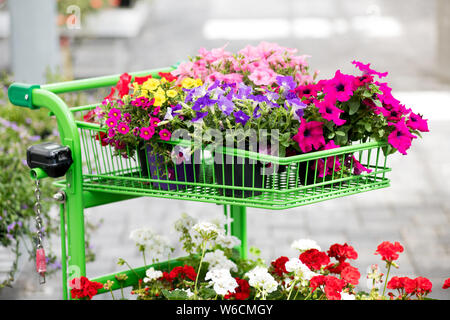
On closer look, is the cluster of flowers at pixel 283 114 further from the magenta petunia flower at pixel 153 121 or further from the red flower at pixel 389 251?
the red flower at pixel 389 251

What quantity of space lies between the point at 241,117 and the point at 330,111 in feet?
0.84

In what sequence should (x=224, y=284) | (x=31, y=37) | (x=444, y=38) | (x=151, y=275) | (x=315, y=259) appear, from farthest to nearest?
(x=444, y=38) → (x=31, y=37) → (x=151, y=275) → (x=315, y=259) → (x=224, y=284)

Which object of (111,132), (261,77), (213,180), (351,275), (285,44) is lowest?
(285,44)

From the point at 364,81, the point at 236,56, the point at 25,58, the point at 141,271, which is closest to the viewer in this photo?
the point at 364,81

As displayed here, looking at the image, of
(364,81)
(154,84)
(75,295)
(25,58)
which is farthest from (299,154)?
(25,58)

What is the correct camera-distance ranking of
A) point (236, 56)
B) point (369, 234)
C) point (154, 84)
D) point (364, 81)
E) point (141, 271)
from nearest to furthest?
point (364, 81) → point (154, 84) → point (236, 56) → point (141, 271) → point (369, 234)

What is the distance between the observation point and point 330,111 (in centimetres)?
212

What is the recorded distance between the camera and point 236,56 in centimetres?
255

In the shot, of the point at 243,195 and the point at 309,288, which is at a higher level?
the point at 243,195

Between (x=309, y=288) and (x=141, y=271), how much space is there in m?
0.66

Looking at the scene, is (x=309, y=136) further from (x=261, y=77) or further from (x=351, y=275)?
(x=351, y=275)

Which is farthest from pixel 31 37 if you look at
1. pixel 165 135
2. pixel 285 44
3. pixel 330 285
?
pixel 285 44

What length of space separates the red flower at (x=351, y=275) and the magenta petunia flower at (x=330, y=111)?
56cm

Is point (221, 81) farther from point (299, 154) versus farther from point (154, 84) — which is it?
point (299, 154)
